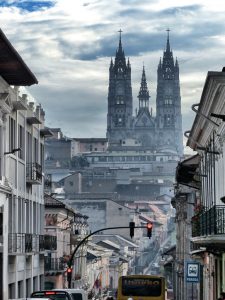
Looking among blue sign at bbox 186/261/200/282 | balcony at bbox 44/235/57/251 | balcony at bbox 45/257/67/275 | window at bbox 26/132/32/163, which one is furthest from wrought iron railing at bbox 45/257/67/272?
blue sign at bbox 186/261/200/282

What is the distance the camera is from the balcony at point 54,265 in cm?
7769

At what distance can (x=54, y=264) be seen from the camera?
80312 mm

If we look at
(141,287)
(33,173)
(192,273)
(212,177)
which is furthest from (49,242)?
(212,177)

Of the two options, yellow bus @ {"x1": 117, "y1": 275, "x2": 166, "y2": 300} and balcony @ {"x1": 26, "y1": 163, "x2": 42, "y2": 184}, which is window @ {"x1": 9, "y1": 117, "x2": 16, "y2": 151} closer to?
balcony @ {"x1": 26, "y1": 163, "x2": 42, "y2": 184}

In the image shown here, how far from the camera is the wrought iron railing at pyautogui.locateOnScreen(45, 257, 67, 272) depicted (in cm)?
7800

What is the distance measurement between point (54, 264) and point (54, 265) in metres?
0.14

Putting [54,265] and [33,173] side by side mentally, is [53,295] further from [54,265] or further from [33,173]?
[54,265]

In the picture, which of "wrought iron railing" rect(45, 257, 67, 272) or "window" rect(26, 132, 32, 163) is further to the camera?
"wrought iron railing" rect(45, 257, 67, 272)

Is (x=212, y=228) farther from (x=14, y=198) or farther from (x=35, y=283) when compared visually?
(x=35, y=283)

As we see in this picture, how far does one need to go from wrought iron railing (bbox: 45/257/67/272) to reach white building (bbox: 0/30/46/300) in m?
19.9

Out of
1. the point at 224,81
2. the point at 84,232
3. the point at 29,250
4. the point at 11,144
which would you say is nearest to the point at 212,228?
the point at 224,81

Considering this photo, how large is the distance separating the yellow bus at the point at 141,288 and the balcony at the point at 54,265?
31632 millimetres

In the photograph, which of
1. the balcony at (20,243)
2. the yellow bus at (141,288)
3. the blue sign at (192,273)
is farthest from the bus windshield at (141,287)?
the balcony at (20,243)

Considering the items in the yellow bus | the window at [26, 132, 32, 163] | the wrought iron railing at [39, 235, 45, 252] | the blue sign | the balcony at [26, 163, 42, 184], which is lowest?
the yellow bus
